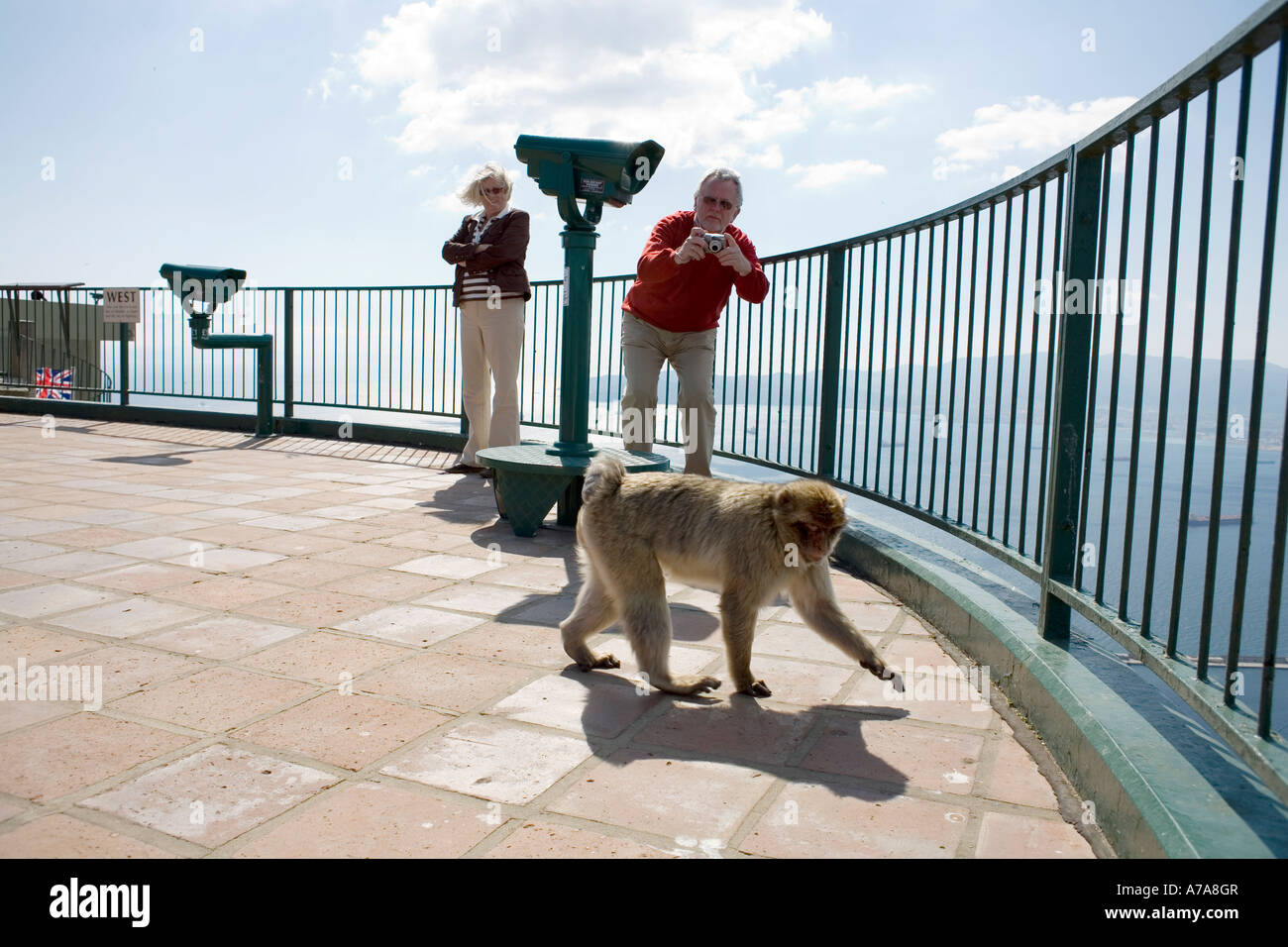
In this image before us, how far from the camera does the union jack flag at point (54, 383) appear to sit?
1337 cm

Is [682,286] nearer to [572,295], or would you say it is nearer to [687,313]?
[687,313]


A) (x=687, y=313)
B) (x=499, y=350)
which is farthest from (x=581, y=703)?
(x=499, y=350)

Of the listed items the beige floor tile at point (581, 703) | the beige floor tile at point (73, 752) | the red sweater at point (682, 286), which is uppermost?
the red sweater at point (682, 286)

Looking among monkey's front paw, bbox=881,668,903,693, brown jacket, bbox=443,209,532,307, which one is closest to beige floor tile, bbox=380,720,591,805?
monkey's front paw, bbox=881,668,903,693

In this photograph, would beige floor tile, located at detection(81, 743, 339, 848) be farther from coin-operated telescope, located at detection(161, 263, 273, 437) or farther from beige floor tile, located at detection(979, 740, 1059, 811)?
coin-operated telescope, located at detection(161, 263, 273, 437)

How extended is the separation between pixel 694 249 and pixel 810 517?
2.18m

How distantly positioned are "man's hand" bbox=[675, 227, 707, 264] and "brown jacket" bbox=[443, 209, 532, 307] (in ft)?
8.21

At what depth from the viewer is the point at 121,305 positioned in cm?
1187

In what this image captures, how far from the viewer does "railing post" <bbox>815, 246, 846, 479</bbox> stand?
18.7 feet

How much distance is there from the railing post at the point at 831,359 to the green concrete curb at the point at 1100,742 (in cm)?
168

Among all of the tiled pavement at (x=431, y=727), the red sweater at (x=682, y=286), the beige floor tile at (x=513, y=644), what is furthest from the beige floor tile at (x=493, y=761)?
the red sweater at (x=682, y=286)

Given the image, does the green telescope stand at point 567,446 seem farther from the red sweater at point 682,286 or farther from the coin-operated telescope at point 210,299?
the coin-operated telescope at point 210,299
